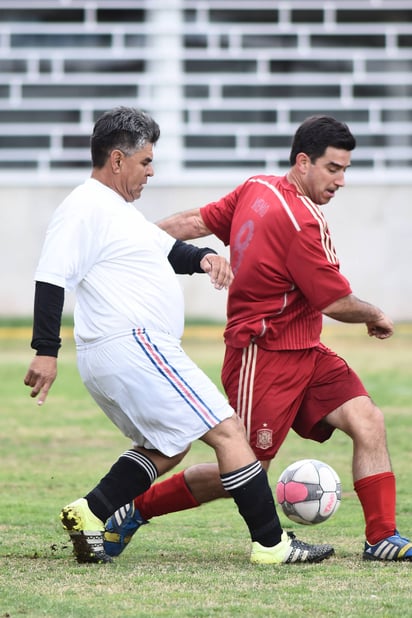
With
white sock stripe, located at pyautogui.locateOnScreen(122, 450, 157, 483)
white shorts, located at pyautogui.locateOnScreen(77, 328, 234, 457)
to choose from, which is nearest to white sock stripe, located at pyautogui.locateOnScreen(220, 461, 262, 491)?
white shorts, located at pyautogui.locateOnScreen(77, 328, 234, 457)

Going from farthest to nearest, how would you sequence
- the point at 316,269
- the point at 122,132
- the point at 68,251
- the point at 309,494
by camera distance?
the point at 309,494 < the point at 316,269 < the point at 122,132 < the point at 68,251

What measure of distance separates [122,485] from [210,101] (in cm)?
1779

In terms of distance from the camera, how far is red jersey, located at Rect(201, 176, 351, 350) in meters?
6.11

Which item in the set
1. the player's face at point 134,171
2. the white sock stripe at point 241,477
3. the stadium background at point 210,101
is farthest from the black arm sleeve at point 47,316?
the stadium background at point 210,101

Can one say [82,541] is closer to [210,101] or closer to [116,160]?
[116,160]

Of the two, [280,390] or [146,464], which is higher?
[280,390]

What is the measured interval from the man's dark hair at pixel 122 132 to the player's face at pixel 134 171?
0.03 m

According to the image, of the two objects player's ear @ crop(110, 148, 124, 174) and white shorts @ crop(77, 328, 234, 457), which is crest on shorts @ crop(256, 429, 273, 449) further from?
player's ear @ crop(110, 148, 124, 174)

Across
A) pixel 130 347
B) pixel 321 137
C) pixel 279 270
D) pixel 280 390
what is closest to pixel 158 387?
pixel 130 347

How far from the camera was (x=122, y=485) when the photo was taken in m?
6.01

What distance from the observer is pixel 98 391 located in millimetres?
5945

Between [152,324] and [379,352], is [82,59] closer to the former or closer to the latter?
[379,352]

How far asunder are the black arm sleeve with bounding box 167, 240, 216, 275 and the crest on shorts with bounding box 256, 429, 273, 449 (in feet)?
2.75

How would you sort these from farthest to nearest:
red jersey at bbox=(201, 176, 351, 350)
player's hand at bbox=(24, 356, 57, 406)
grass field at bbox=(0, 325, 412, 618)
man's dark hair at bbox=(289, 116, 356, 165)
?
man's dark hair at bbox=(289, 116, 356, 165) < red jersey at bbox=(201, 176, 351, 350) < player's hand at bbox=(24, 356, 57, 406) < grass field at bbox=(0, 325, 412, 618)
